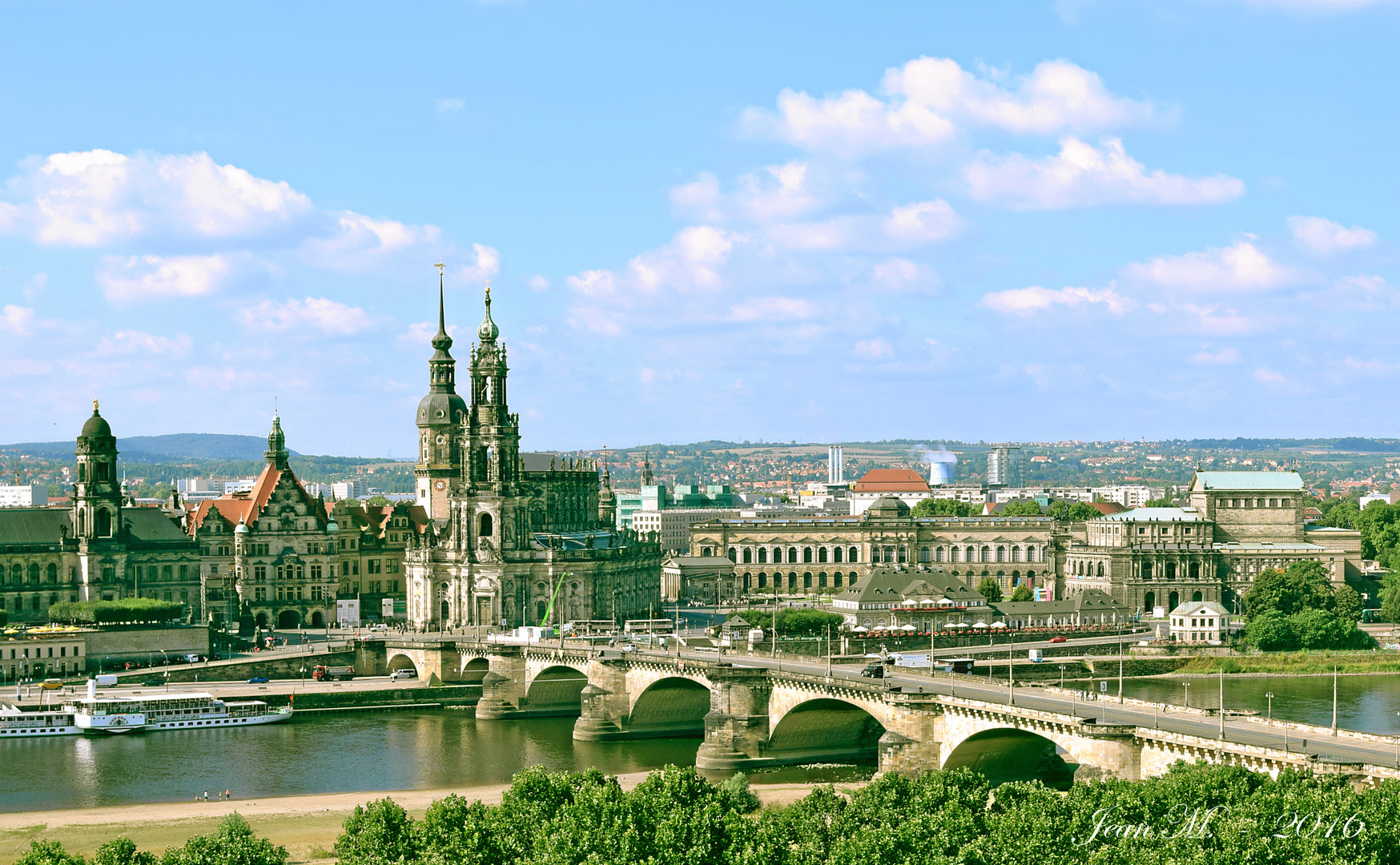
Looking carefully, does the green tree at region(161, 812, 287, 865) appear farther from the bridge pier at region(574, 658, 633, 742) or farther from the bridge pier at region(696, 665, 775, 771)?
the bridge pier at region(574, 658, 633, 742)

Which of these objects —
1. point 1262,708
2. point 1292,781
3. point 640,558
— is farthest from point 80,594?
point 1292,781

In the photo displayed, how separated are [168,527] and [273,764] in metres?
69.2

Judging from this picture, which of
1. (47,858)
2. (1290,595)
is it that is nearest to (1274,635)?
(1290,595)

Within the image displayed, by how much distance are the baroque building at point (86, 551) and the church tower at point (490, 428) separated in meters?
29.6

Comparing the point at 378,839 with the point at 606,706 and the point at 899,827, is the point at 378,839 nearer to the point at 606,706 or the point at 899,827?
the point at 899,827

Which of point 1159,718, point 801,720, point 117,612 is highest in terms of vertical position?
point 117,612

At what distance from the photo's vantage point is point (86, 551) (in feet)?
538

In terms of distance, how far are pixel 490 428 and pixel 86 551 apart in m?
37.1

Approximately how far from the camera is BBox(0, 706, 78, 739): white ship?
395 ft

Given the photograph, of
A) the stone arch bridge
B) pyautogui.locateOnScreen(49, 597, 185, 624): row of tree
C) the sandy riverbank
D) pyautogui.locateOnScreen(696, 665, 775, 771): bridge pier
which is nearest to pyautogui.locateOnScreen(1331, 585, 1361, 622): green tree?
the stone arch bridge

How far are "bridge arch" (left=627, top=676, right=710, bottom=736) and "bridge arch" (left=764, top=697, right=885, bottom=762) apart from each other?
39.4 ft

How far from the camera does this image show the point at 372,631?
166 metres

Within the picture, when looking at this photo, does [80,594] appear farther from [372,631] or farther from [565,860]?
[565,860]

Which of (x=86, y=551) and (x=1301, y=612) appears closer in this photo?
(x=86, y=551)
